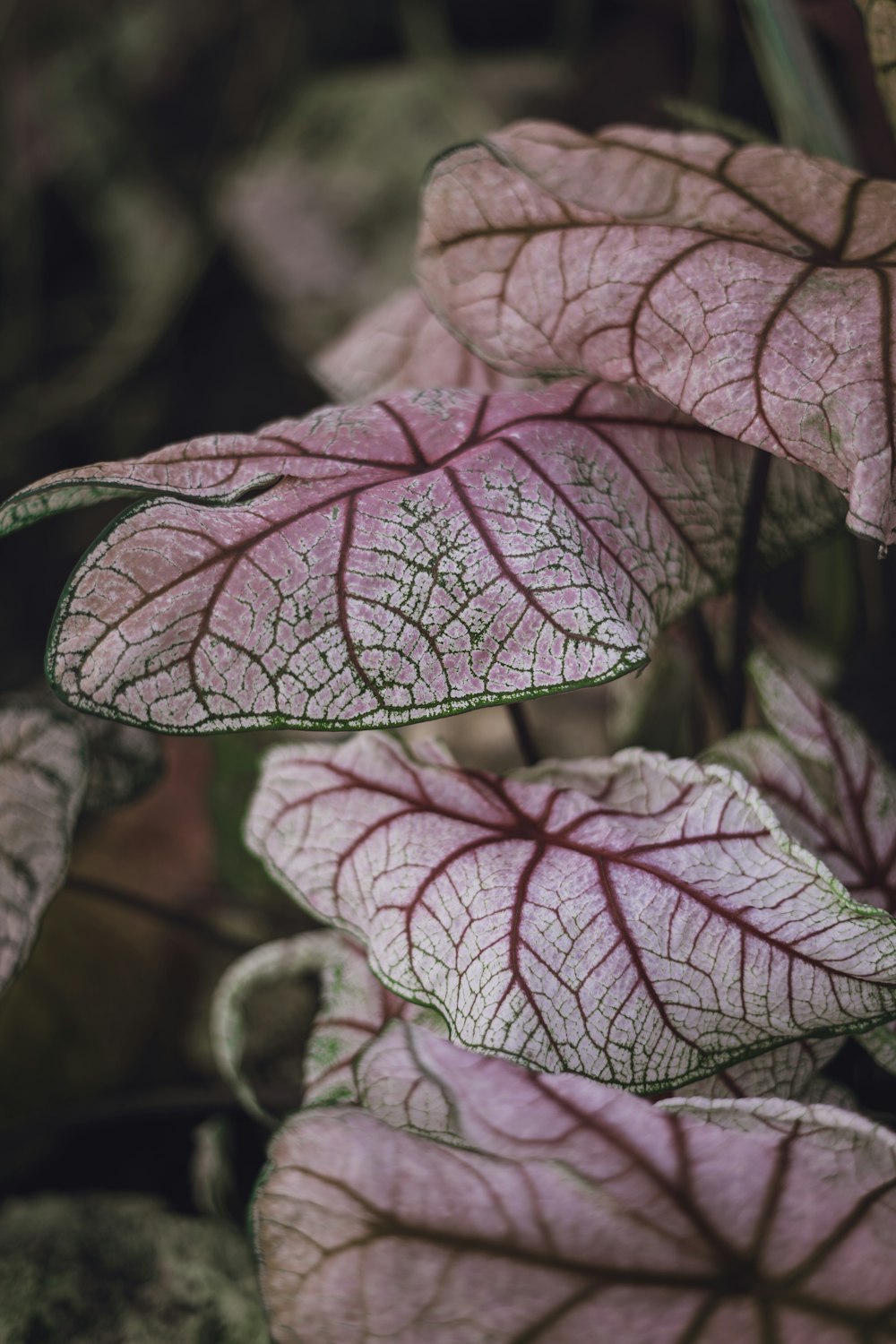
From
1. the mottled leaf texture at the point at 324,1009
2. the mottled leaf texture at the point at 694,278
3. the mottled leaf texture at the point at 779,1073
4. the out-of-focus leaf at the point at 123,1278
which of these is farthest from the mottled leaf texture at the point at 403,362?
the out-of-focus leaf at the point at 123,1278

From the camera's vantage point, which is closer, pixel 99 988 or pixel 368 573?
pixel 368 573

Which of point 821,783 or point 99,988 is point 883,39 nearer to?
point 821,783

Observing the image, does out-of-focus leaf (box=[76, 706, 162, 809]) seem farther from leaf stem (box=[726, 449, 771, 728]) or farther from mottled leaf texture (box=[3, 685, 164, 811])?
leaf stem (box=[726, 449, 771, 728])

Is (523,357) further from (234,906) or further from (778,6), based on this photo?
(234,906)

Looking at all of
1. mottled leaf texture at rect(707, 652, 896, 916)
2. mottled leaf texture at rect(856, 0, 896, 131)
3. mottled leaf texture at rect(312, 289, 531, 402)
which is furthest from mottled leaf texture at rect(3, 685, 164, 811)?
mottled leaf texture at rect(856, 0, 896, 131)

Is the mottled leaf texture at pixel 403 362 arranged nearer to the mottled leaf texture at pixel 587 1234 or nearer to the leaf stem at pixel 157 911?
the leaf stem at pixel 157 911

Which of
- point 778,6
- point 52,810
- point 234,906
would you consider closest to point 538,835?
point 52,810

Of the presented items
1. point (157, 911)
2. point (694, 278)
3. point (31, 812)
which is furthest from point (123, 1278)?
point (694, 278)
